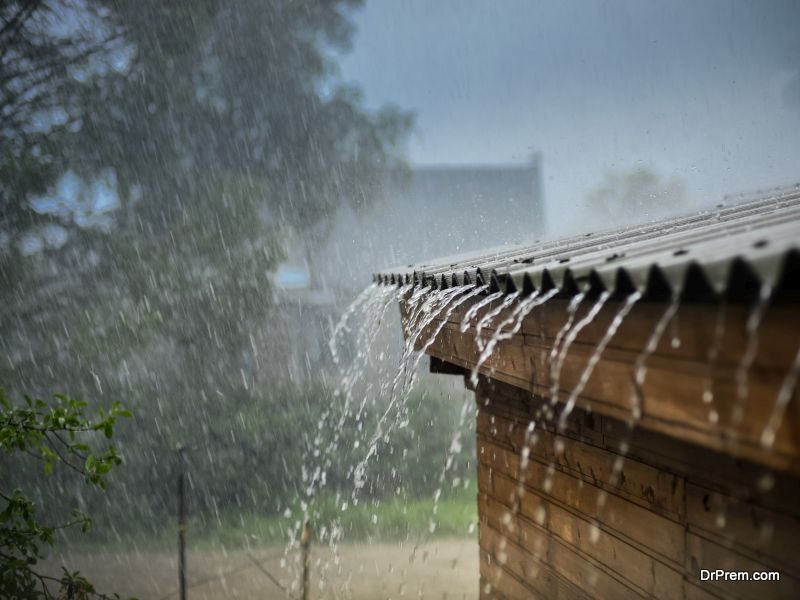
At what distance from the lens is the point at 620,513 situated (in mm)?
2283

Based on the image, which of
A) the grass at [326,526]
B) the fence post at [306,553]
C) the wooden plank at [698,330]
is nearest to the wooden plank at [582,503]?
the wooden plank at [698,330]

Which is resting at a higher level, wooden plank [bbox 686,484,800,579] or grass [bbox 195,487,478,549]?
wooden plank [bbox 686,484,800,579]

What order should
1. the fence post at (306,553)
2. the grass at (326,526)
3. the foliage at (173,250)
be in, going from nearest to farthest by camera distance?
1. the fence post at (306,553)
2. the grass at (326,526)
3. the foliage at (173,250)

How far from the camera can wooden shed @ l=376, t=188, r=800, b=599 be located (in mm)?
1198

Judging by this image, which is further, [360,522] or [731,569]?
[360,522]

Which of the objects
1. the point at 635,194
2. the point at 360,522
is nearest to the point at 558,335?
the point at 360,522

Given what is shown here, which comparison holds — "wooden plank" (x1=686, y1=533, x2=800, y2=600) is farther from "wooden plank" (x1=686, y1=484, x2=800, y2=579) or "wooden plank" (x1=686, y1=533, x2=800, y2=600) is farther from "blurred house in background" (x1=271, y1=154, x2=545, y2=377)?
"blurred house in background" (x1=271, y1=154, x2=545, y2=377)

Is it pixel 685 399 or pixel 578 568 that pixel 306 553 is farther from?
pixel 685 399

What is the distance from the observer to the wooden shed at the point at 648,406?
3.93 ft

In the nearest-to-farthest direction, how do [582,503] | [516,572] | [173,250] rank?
[582,503]
[516,572]
[173,250]

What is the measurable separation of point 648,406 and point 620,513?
94 centimetres

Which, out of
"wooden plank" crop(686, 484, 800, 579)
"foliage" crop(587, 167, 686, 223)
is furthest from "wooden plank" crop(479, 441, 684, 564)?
"foliage" crop(587, 167, 686, 223)

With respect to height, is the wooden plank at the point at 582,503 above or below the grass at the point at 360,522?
above

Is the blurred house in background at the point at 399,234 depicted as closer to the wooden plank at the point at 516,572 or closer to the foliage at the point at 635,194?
the foliage at the point at 635,194
